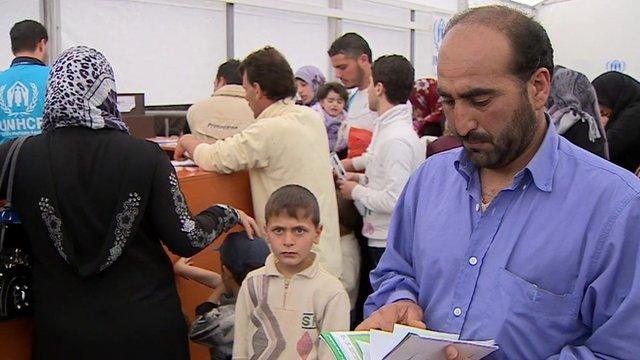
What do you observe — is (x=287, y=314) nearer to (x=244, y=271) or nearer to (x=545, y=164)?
(x=244, y=271)

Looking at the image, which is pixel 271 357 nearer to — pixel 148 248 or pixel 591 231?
pixel 148 248

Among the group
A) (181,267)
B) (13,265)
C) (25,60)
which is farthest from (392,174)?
(25,60)

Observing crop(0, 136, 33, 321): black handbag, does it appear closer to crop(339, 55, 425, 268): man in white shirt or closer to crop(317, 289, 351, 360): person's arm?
crop(317, 289, 351, 360): person's arm

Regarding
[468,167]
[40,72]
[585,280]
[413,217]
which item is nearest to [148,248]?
[413,217]

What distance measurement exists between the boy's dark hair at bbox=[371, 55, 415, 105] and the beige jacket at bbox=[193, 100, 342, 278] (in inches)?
18.2

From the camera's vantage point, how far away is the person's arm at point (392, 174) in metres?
3.06

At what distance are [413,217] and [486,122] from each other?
13.8 inches

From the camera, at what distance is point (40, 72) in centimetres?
347

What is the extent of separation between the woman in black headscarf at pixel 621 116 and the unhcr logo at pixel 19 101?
3.53m

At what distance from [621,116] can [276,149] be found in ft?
8.89

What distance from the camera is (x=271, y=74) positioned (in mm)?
2934

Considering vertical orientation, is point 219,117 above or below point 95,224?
above

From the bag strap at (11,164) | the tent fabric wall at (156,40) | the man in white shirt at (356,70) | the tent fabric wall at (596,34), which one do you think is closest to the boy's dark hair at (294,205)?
the bag strap at (11,164)

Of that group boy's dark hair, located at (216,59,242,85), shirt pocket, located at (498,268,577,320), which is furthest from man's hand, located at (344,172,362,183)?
shirt pocket, located at (498,268,577,320)
